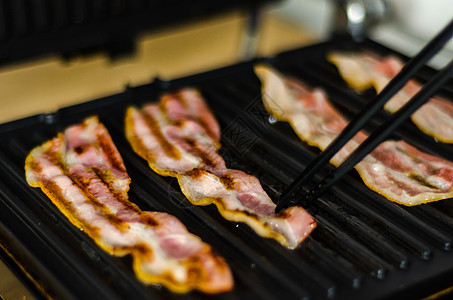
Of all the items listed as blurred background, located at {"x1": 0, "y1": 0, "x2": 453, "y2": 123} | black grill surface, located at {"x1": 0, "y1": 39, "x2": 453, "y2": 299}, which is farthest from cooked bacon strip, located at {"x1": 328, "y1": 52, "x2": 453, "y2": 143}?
blurred background, located at {"x1": 0, "y1": 0, "x2": 453, "y2": 123}

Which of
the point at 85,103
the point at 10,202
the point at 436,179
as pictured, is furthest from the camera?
the point at 85,103

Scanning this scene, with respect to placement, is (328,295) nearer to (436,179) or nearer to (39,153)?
(436,179)

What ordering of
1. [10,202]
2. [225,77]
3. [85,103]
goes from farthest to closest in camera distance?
[225,77] → [85,103] → [10,202]

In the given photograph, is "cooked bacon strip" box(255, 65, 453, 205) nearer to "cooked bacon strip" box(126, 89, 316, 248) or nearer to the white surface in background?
"cooked bacon strip" box(126, 89, 316, 248)

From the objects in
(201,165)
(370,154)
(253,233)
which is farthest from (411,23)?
(253,233)

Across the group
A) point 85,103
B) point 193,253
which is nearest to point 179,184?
point 193,253

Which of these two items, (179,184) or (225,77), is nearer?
(179,184)

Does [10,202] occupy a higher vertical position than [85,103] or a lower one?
lower

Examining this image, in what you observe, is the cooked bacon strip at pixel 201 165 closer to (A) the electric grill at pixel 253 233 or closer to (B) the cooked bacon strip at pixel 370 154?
(A) the electric grill at pixel 253 233
